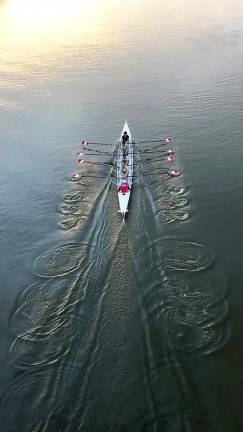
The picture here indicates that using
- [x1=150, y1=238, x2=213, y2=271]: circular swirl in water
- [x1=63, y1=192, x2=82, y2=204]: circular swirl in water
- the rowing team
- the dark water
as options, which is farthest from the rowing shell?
[x1=150, y1=238, x2=213, y2=271]: circular swirl in water

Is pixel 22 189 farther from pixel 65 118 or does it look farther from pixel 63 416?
pixel 63 416

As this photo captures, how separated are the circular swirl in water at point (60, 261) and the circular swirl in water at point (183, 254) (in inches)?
157

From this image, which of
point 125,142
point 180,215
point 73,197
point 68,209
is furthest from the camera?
point 125,142

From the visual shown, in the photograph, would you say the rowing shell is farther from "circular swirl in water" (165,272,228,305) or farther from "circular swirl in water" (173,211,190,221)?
"circular swirl in water" (165,272,228,305)

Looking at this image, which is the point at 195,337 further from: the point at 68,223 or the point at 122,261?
the point at 68,223

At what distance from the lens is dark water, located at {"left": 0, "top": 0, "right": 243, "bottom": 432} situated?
15.6 m

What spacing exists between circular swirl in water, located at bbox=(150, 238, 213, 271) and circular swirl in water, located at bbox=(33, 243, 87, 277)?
3985 millimetres

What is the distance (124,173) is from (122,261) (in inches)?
324

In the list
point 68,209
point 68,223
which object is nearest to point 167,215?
point 68,223

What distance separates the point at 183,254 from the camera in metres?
21.9

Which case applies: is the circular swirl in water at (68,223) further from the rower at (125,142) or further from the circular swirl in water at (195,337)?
the circular swirl in water at (195,337)

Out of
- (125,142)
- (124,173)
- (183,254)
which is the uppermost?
(125,142)

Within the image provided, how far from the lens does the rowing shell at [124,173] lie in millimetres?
25203

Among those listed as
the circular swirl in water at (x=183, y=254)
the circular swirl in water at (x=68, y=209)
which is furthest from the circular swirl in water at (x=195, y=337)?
the circular swirl in water at (x=68, y=209)
